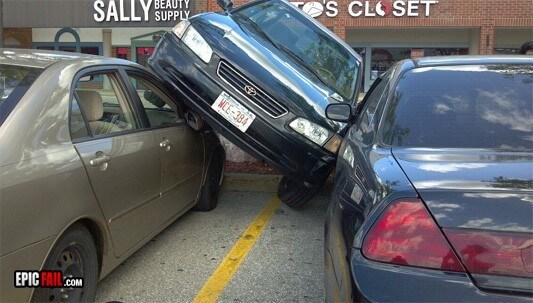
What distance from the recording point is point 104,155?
3.06 metres

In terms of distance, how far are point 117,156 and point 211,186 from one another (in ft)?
6.74

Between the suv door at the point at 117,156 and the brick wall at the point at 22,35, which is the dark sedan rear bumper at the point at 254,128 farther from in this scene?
the brick wall at the point at 22,35

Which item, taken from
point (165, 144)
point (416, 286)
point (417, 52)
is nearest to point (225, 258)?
point (165, 144)

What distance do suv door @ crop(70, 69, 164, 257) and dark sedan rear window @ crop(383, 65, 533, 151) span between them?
5.72 feet

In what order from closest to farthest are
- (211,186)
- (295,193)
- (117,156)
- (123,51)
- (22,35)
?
(117,156) → (295,193) → (211,186) → (123,51) → (22,35)

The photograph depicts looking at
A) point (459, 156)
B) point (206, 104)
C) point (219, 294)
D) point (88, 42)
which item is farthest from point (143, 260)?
point (88, 42)

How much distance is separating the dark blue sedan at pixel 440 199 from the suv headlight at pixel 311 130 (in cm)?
165

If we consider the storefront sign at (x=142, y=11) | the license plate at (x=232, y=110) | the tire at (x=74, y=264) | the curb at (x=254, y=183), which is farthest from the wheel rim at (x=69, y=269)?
the storefront sign at (x=142, y=11)

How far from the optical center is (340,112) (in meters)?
3.69

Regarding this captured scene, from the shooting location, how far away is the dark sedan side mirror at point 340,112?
12.1ft

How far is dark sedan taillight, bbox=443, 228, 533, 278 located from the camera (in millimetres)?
1589

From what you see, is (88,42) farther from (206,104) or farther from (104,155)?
(104,155)

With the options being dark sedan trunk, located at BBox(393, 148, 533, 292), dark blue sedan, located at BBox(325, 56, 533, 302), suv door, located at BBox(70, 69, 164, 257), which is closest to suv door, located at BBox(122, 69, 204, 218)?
suv door, located at BBox(70, 69, 164, 257)

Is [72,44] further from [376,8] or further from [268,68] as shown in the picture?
[268,68]
